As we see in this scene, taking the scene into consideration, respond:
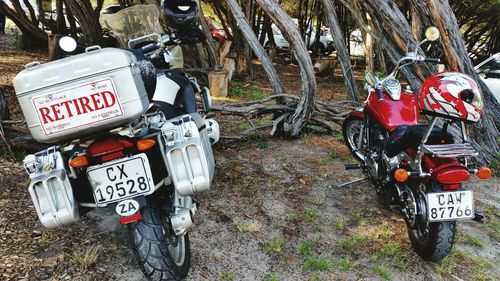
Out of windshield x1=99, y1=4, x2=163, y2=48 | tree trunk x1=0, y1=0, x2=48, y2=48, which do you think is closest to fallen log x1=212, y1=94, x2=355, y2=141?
windshield x1=99, y1=4, x2=163, y2=48

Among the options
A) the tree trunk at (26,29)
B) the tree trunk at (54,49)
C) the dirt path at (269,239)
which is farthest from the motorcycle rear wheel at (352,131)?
the tree trunk at (26,29)

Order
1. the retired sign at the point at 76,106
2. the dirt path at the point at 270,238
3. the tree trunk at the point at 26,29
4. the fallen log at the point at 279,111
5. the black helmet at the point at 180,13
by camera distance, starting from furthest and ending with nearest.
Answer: the tree trunk at the point at 26,29
the fallen log at the point at 279,111
the black helmet at the point at 180,13
the dirt path at the point at 270,238
the retired sign at the point at 76,106

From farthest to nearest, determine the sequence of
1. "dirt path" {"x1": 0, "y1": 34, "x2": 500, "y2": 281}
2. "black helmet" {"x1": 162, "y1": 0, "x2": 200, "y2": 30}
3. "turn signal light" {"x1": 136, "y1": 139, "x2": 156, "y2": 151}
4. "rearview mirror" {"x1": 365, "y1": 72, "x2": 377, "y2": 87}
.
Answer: "rearview mirror" {"x1": 365, "y1": 72, "x2": 377, "y2": 87} < "black helmet" {"x1": 162, "y1": 0, "x2": 200, "y2": 30} < "dirt path" {"x1": 0, "y1": 34, "x2": 500, "y2": 281} < "turn signal light" {"x1": 136, "y1": 139, "x2": 156, "y2": 151}

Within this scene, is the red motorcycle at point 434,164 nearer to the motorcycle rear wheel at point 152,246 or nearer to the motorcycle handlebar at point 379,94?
the motorcycle handlebar at point 379,94

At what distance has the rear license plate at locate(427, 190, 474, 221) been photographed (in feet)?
8.20

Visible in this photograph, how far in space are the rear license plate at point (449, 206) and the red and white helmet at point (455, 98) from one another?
467 millimetres

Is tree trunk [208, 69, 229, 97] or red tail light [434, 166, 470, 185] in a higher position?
red tail light [434, 166, 470, 185]

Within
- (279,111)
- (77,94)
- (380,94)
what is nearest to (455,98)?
(380,94)

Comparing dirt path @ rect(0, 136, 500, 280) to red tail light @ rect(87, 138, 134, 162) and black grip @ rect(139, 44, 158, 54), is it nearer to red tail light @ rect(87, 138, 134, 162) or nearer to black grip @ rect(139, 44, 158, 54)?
red tail light @ rect(87, 138, 134, 162)

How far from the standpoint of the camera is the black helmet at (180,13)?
2805mm

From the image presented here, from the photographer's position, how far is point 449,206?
8.22 feet

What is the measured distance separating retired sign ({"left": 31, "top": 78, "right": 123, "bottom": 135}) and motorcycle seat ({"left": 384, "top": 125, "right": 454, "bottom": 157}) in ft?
6.38

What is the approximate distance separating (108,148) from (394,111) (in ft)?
7.28

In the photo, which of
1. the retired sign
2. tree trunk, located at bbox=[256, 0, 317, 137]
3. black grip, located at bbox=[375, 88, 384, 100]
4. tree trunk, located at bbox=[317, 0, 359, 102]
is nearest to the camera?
the retired sign
